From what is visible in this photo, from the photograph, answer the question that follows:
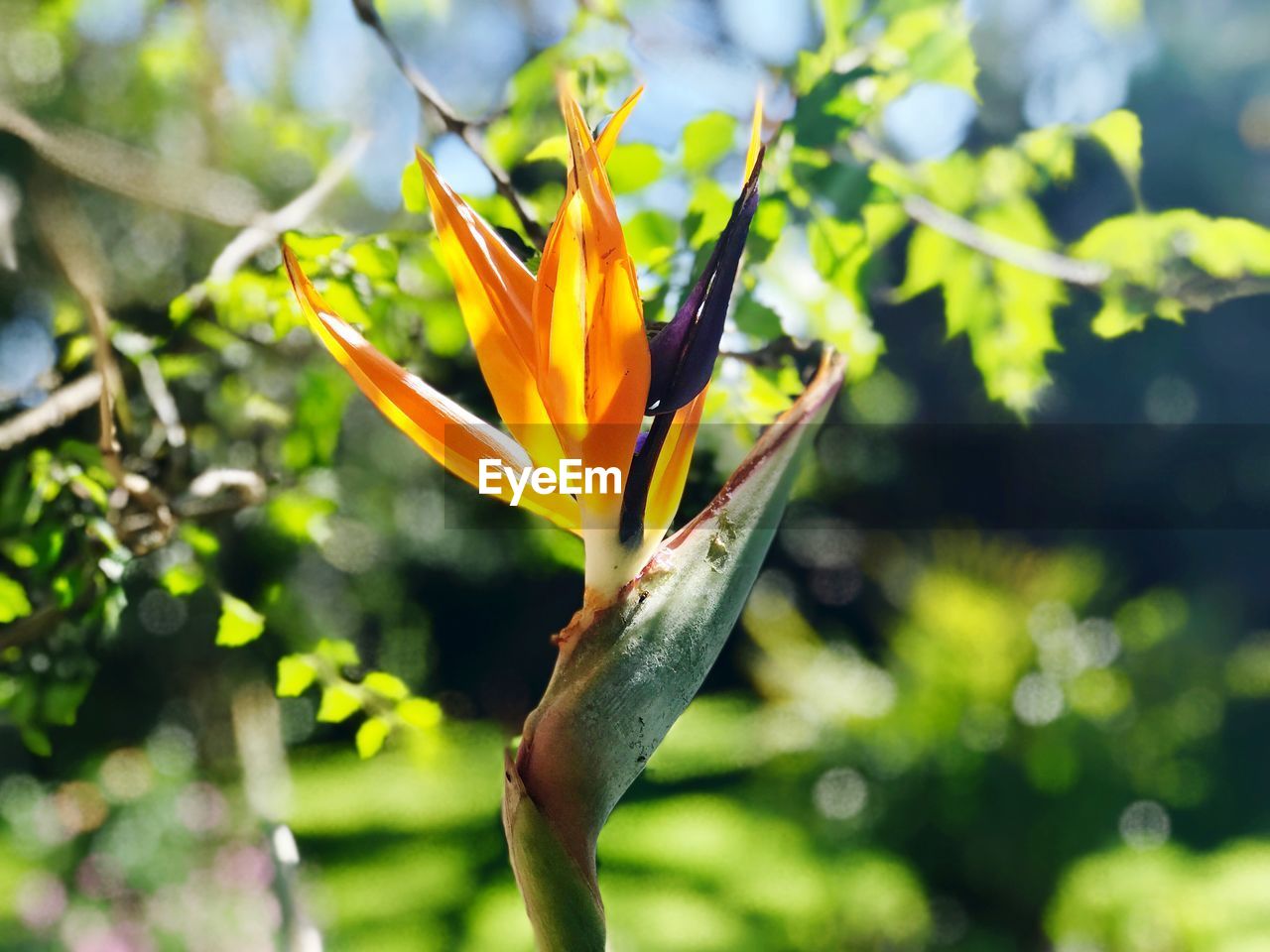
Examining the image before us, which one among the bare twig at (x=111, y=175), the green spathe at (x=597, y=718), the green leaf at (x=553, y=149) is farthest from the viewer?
the bare twig at (x=111, y=175)

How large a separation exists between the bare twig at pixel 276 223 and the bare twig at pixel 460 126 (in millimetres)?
104

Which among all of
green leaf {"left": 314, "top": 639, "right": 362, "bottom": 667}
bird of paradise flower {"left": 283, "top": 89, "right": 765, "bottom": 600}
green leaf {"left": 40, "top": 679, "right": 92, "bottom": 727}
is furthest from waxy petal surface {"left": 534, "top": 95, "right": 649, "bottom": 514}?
green leaf {"left": 40, "top": 679, "right": 92, "bottom": 727}

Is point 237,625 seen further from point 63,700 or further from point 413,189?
point 413,189

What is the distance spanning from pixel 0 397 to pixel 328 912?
1.94 meters

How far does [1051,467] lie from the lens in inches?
113

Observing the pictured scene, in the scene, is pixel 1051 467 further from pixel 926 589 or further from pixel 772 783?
pixel 772 783

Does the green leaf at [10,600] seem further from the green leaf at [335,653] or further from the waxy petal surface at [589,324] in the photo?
the waxy petal surface at [589,324]

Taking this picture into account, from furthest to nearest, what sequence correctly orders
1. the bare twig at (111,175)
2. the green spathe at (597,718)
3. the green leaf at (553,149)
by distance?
the bare twig at (111,175) < the green leaf at (553,149) < the green spathe at (597,718)

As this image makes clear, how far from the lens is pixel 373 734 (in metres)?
0.51

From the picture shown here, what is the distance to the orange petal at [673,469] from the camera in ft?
1.11

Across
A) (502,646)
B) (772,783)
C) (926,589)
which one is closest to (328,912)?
(502,646)

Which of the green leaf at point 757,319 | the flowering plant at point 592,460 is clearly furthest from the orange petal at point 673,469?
the green leaf at point 757,319

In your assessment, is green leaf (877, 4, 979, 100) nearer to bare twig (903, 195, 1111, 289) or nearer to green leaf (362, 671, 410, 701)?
bare twig (903, 195, 1111, 289)

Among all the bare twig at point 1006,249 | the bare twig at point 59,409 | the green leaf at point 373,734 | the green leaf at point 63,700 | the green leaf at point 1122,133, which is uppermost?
the green leaf at point 1122,133
